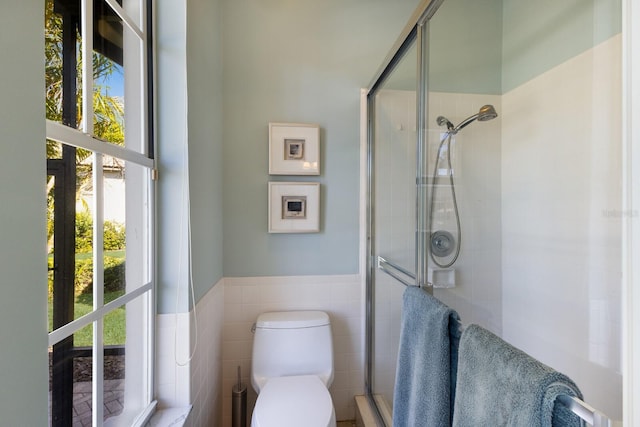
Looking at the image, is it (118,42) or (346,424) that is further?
(346,424)

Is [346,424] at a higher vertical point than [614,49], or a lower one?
lower

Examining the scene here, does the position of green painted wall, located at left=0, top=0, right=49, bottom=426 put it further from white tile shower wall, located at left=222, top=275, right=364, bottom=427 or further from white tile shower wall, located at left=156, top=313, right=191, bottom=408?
white tile shower wall, located at left=222, top=275, right=364, bottom=427

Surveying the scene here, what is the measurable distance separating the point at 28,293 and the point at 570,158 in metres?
1.76

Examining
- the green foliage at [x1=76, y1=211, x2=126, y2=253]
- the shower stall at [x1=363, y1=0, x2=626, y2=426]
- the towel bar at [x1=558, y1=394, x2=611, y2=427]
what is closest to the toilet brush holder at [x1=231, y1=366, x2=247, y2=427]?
the shower stall at [x1=363, y1=0, x2=626, y2=426]

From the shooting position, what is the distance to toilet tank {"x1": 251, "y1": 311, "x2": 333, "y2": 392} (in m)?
1.42

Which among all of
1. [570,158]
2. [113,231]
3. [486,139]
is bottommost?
[113,231]

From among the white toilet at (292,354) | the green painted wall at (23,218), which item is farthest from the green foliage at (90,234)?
the white toilet at (292,354)

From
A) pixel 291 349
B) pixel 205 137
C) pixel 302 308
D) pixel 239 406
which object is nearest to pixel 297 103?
pixel 205 137

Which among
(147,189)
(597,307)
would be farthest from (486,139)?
(147,189)

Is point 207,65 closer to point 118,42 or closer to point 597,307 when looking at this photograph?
point 118,42

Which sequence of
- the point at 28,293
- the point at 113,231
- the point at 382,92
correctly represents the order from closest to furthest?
the point at 28,293, the point at 113,231, the point at 382,92

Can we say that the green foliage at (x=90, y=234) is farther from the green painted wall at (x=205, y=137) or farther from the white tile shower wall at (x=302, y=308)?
the white tile shower wall at (x=302, y=308)

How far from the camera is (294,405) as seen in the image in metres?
1.14
